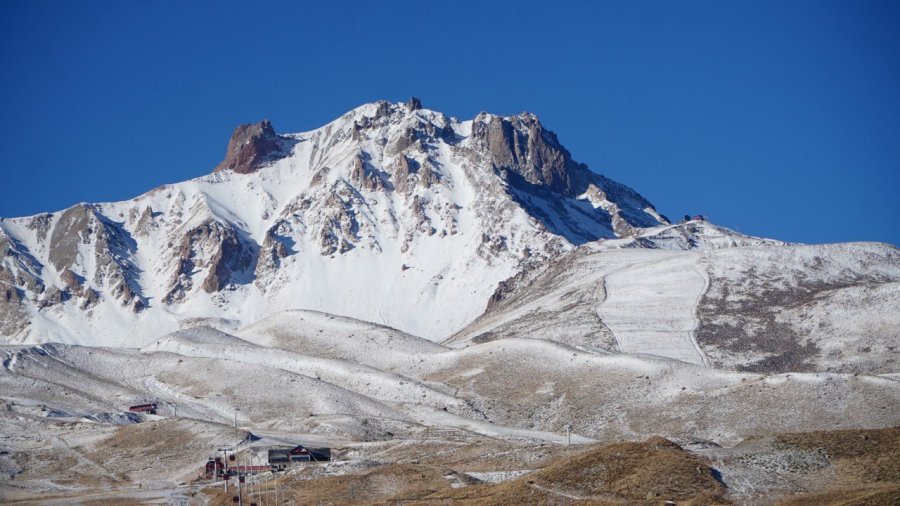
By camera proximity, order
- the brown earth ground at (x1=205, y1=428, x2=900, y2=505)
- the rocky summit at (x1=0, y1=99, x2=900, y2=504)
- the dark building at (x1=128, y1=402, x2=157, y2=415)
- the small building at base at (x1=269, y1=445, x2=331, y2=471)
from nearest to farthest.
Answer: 1. the brown earth ground at (x1=205, y1=428, x2=900, y2=505)
2. the rocky summit at (x1=0, y1=99, x2=900, y2=504)
3. the small building at base at (x1=269, y1=445, x2=331, y2=471)
4. the dark building at (x1=128, y1=402, x2=157, y2=415)

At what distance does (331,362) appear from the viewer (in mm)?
145000

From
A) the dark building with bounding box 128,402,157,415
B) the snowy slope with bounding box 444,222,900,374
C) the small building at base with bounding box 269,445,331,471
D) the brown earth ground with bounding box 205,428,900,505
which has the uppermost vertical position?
the snowy slope with bounding box 444,222,900,374

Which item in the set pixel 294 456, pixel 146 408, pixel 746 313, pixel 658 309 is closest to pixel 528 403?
pixel 146 408

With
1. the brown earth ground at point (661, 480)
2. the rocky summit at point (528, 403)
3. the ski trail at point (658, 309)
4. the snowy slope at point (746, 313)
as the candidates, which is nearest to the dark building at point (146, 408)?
the rocky summit at point (528, 403)

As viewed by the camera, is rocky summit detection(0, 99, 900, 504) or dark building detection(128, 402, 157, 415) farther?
dark building detection(128, 402, 157, 415)

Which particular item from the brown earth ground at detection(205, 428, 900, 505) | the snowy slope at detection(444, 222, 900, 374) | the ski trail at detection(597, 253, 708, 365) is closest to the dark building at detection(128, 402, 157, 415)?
the brown earth ground at detection(205, 428, 900, 505)

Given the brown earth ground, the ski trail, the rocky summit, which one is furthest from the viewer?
the ski trail

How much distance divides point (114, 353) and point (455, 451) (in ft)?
256

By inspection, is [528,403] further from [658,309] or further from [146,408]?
[658,309]

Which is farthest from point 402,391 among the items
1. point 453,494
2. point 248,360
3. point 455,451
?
point 453,494

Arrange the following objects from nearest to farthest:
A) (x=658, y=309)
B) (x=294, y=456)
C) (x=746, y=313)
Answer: (x=294, y=456)
(x=746, y=313)
(x=658, y=309)

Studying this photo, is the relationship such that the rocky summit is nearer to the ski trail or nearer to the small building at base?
the small building at base

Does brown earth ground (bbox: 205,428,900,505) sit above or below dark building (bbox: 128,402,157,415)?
below

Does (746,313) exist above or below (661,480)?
above
